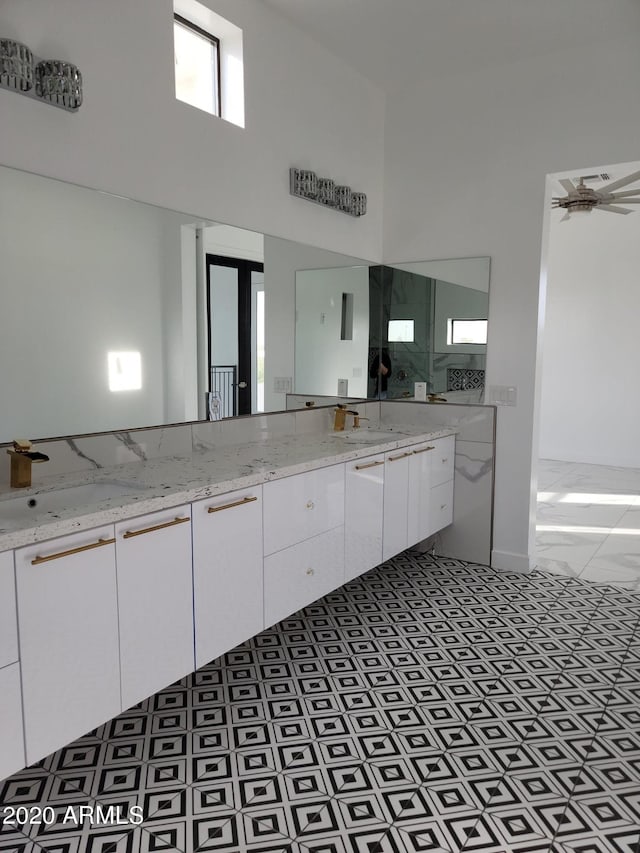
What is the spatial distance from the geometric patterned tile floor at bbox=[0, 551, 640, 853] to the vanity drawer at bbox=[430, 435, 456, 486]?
880 millimetres

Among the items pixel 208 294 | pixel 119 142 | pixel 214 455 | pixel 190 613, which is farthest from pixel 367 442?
pixel 119 142

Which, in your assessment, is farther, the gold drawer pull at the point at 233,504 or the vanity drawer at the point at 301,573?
the vanity drawer at the point at 301,573

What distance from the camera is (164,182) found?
262cm

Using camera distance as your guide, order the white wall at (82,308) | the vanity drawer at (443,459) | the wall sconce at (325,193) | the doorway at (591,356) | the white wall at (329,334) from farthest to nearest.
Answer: the doorway at (591,356) → the vanity drawer at (443,459) → the white wall at (329,334) → the wall sconce at (325,193) → the white wall at (82,308)

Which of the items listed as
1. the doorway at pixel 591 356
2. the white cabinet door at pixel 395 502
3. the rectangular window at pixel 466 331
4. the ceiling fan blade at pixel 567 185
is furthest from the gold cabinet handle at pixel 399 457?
the doorway at pixel 591 356

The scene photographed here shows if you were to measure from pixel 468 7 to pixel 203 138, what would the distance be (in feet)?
4.75

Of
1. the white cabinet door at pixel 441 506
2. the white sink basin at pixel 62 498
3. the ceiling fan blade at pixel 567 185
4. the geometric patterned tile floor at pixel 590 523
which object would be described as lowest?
the geometric patterned tile floor at pixel 590 523

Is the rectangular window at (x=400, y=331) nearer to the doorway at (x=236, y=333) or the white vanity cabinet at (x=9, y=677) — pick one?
the doorway at (x=236, y=333)

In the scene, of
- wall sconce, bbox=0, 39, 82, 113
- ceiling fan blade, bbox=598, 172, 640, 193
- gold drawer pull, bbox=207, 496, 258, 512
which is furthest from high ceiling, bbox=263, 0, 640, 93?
gold drawer pull, bbox=207, 496, 258, 512

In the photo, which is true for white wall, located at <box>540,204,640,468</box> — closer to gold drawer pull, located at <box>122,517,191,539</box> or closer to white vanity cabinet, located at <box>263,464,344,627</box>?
white vanity cabinet, located at <box>263,464,344,627</box>

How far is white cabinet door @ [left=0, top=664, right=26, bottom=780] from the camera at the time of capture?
1547 mm

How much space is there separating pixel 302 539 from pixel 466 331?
1.93 meters

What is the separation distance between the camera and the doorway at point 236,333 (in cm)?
293

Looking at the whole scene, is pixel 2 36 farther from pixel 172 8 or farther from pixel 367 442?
pixel 367 442
